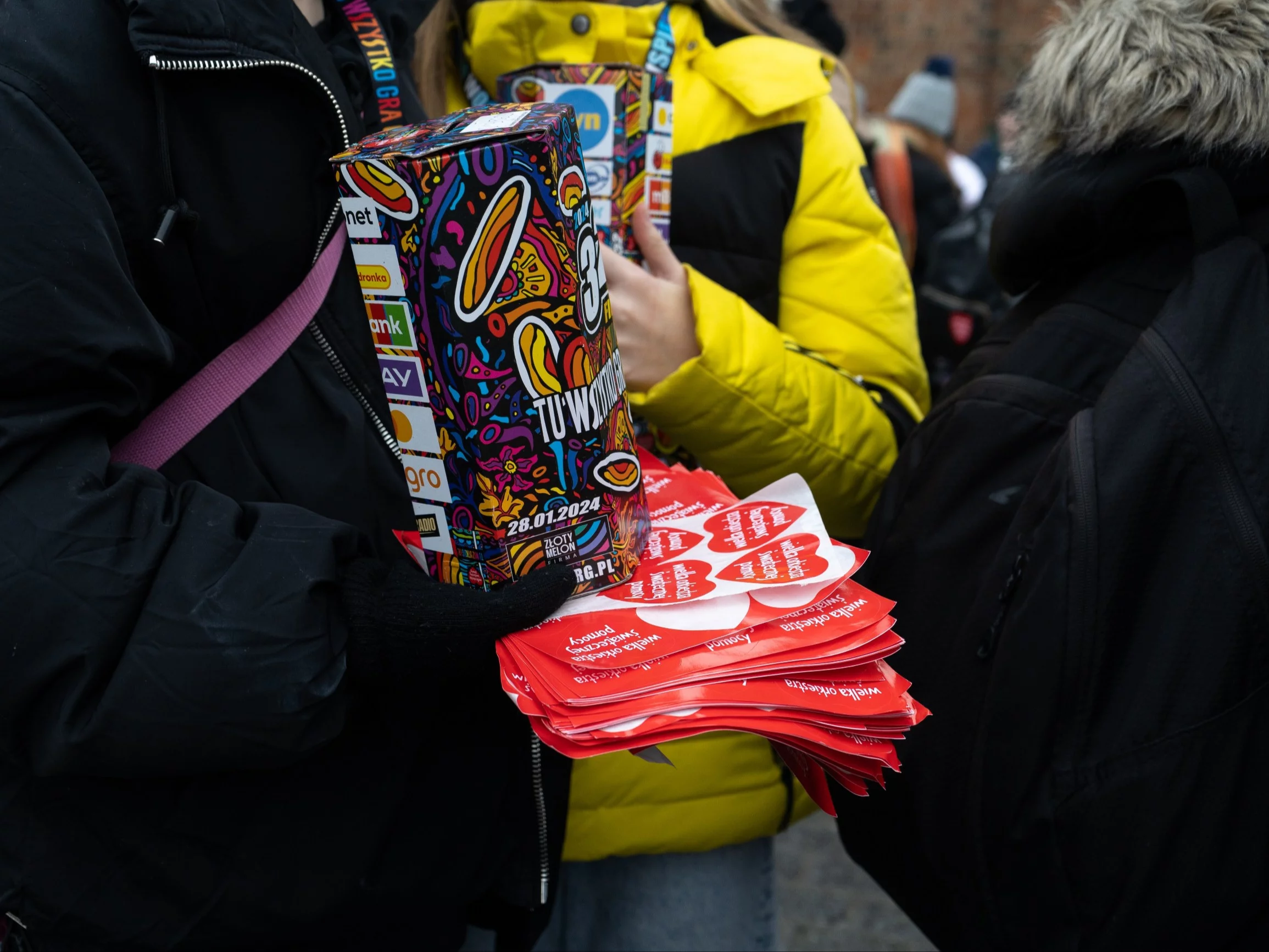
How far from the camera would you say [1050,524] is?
3.39 feet

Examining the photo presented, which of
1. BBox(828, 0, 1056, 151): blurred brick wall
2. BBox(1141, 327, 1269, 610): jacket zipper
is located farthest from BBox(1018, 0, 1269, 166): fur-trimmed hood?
BBox(828, 0, 1056, 151): blurred brick wall

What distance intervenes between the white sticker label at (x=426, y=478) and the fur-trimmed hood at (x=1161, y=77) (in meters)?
0.75

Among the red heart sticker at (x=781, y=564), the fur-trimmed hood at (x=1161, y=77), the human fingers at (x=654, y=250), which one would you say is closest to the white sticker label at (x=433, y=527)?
the red heart sticker at (x=781, y=564)

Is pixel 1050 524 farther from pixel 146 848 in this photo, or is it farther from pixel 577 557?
pixel 146 848

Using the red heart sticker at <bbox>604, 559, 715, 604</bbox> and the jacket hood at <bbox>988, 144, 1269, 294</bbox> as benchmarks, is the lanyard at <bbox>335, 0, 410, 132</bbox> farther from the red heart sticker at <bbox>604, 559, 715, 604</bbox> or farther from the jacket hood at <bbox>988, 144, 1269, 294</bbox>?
the jacket hood at <bbox>988, 144, 1269, 294</bbox>

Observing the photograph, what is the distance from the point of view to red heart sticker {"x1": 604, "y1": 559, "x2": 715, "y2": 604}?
848 mm

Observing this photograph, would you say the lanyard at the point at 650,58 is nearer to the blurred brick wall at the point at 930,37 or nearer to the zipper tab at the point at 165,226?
the zipper tab at the point at 165,226

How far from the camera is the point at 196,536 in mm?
813

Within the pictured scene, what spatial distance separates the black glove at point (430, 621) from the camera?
818 millimetres

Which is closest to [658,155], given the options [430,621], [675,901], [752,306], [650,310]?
[650,310]

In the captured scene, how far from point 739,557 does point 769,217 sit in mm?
621

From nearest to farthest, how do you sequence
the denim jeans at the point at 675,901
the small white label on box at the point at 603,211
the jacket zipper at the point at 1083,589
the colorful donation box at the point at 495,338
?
the colorful donation box at the point at 495,338 < the jacket zipper at the point at 1083,589 < the small white label on box at the point at 603,211 < the denim jeans at the point at 675,901


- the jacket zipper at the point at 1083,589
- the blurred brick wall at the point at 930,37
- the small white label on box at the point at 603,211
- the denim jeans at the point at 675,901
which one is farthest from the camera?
the blurred brick wall at the point at 930,37

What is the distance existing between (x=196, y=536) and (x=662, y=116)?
2.19 ft
